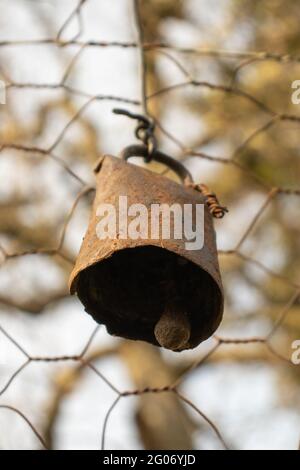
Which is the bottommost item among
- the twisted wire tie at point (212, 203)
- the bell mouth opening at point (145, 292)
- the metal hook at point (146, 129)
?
the bell mouth opening at point (145, 292)

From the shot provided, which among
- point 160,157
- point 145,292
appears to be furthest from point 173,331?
point 160,157

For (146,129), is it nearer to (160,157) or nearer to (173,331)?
(160,157)

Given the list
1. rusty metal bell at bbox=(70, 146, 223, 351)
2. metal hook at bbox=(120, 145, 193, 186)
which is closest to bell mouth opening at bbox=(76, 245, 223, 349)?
rusty metal bell at bbox=(70, 146, 223, 351)

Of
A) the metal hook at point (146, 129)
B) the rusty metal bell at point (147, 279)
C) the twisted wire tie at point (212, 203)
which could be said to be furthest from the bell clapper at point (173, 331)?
the metal hook at point (146, 129)

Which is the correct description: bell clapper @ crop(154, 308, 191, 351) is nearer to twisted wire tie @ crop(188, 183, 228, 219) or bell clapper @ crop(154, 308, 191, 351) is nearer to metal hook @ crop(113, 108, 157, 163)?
twisted wire tie @ crop(188, 183, 228, 219)

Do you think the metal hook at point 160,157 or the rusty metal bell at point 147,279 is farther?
the metal hook at point 160,157

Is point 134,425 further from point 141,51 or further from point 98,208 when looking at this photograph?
point 98,208

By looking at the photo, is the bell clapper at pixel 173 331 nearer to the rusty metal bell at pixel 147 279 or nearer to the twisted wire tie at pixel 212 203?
the rusty metal bell at pixel 147 279
